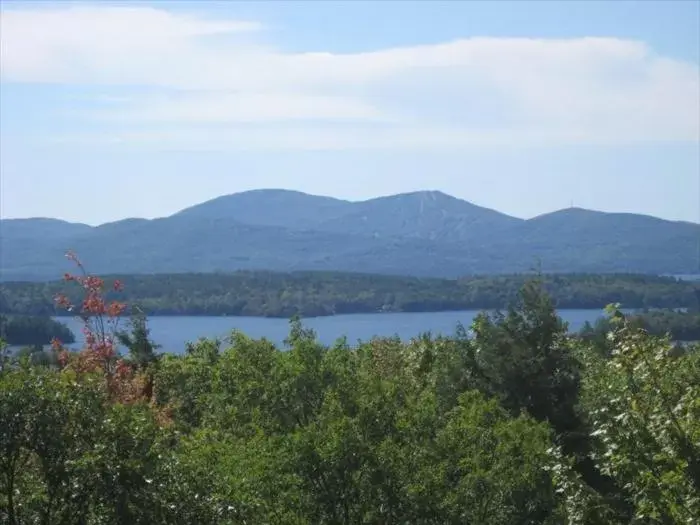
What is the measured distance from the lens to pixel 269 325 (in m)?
138

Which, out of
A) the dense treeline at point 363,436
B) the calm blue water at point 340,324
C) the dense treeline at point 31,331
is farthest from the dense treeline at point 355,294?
the dense treeline at point 363,436

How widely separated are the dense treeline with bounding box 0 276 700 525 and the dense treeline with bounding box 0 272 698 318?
118m

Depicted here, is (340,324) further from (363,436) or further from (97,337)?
(363,436)

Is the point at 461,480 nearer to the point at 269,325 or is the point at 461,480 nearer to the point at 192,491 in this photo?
the point at 192,491

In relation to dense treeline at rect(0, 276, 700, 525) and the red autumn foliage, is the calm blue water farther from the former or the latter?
the red autumn foliage

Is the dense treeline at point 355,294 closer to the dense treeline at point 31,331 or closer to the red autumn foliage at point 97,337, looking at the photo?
the dense treeline at point 31,331

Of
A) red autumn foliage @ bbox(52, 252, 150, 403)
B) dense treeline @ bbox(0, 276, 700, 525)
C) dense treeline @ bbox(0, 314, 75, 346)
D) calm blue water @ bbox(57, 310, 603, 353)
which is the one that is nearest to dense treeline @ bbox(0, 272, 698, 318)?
calm blue water @ bbox(57, 310, 603, 353)

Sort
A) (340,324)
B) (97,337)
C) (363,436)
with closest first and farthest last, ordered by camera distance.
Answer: (363,436), (97,337), (340,324)

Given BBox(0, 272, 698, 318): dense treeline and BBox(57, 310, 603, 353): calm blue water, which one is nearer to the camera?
BBox(57, 310, 603, 353): calm blue water

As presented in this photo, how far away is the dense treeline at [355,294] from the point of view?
15625 centimetres

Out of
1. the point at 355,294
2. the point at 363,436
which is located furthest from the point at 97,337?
the point at 355,294

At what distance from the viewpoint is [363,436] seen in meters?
17.5

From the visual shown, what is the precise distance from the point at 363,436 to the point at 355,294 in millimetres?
168445

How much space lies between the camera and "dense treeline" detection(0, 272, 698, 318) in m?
156
